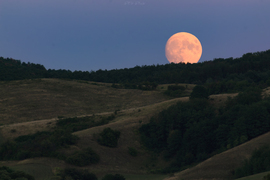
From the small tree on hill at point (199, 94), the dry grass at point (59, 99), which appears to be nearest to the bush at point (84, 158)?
the small tree on hill at point (199, 94)

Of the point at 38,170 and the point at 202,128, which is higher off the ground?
the point at 202,128

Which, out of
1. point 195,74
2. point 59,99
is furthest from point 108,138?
point 195,74

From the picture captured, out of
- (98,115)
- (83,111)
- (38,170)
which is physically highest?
(98,115)

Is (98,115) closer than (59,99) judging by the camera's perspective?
Yes

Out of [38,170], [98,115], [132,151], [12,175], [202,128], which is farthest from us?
[98,115]

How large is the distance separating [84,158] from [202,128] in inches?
635

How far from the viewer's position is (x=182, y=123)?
142ft

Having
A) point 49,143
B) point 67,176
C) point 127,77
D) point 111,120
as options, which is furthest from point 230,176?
point 127,77

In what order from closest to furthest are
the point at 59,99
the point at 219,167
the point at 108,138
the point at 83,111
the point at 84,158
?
the point at 219,167, the point at 84,158, the point at 108,138, the point at 83,111, the point at 59,99

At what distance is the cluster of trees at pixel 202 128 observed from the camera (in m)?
35.5

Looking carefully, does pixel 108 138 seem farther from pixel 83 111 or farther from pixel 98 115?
pixel 83 111

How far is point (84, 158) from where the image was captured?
31203mm

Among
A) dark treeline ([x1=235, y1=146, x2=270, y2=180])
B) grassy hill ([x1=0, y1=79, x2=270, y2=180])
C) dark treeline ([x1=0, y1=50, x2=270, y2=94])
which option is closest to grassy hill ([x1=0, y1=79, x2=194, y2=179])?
grassy hill ([x1=0, y1=79, x2=270, y2=180])

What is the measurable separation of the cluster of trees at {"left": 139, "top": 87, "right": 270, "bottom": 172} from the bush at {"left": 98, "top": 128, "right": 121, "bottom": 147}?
492cm
